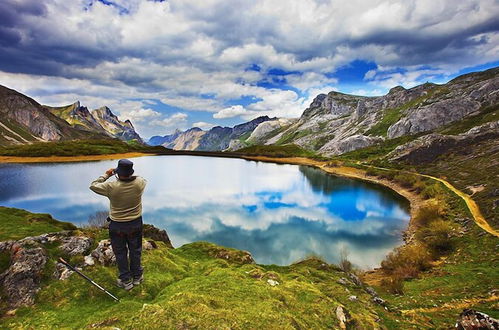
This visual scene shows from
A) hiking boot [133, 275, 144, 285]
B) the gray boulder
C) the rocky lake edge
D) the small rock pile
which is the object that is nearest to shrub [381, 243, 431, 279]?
the rocky lake edge

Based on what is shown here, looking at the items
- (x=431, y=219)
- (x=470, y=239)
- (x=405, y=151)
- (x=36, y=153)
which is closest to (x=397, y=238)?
(x=431, y=219)

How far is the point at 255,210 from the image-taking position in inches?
2687

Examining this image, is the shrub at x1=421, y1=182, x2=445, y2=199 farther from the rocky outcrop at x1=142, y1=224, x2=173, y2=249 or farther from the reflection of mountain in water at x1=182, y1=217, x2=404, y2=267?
the rocky outcrop at x1=142, y1=224, x2=173, y2=249

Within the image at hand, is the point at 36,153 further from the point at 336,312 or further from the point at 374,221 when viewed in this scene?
the point at 336,312

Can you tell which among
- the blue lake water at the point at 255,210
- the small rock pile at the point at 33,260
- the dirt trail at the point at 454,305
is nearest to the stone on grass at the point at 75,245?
the small rock pile at the point at 33,260

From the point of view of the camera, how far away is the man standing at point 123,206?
1071 centimetres

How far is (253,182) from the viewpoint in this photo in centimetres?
10912

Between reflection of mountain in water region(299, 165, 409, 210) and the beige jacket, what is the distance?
81334mm

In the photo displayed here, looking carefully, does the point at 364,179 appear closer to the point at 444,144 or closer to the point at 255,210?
the point at 444,144

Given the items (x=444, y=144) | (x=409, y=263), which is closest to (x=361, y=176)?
(x=444, y=144)

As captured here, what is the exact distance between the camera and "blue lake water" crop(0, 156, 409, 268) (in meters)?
48.0

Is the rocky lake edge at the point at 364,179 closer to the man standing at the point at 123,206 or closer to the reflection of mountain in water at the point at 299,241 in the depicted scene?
the reflection of mountain in water at the point at 299,241

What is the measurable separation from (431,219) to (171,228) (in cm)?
5198

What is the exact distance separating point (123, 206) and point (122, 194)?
507mm
